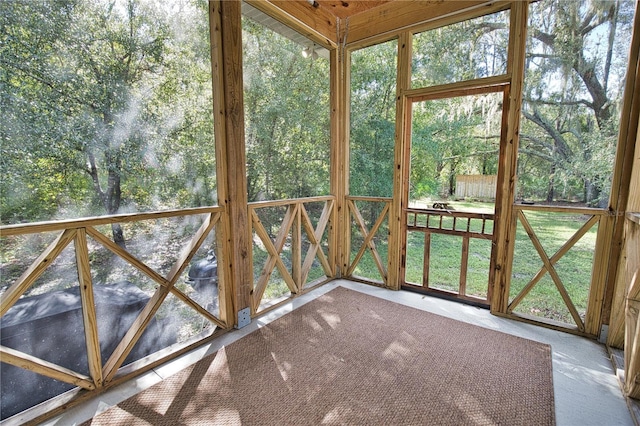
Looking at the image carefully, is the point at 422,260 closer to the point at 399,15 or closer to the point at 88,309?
the point at 399,15

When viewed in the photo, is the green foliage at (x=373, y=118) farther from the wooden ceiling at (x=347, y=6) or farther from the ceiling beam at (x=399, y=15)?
the wooden ceiling at (x=347, y=6)

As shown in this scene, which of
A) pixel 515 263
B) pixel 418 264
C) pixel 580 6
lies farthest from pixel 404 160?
pixel 580 6

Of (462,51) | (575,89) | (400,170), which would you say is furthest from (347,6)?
(575,89)

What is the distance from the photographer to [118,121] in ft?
5.82

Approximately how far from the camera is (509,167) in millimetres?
2660

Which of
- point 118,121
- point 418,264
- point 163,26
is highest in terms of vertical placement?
point 163,26

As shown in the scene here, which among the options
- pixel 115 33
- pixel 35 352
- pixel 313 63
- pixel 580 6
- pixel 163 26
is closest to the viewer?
pixel 35 352

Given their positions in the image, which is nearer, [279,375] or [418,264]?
[279,375]

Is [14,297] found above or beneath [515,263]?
above

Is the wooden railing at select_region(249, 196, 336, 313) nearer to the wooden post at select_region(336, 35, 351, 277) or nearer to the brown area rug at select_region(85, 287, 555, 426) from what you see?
the wooden post at select_region(336, 35, 351, 277)

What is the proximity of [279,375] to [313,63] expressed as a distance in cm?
311

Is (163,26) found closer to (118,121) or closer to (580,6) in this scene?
(118,121)

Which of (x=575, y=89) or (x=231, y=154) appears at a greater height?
(x=575, y=89)

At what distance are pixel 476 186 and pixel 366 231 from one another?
1.34 meters
